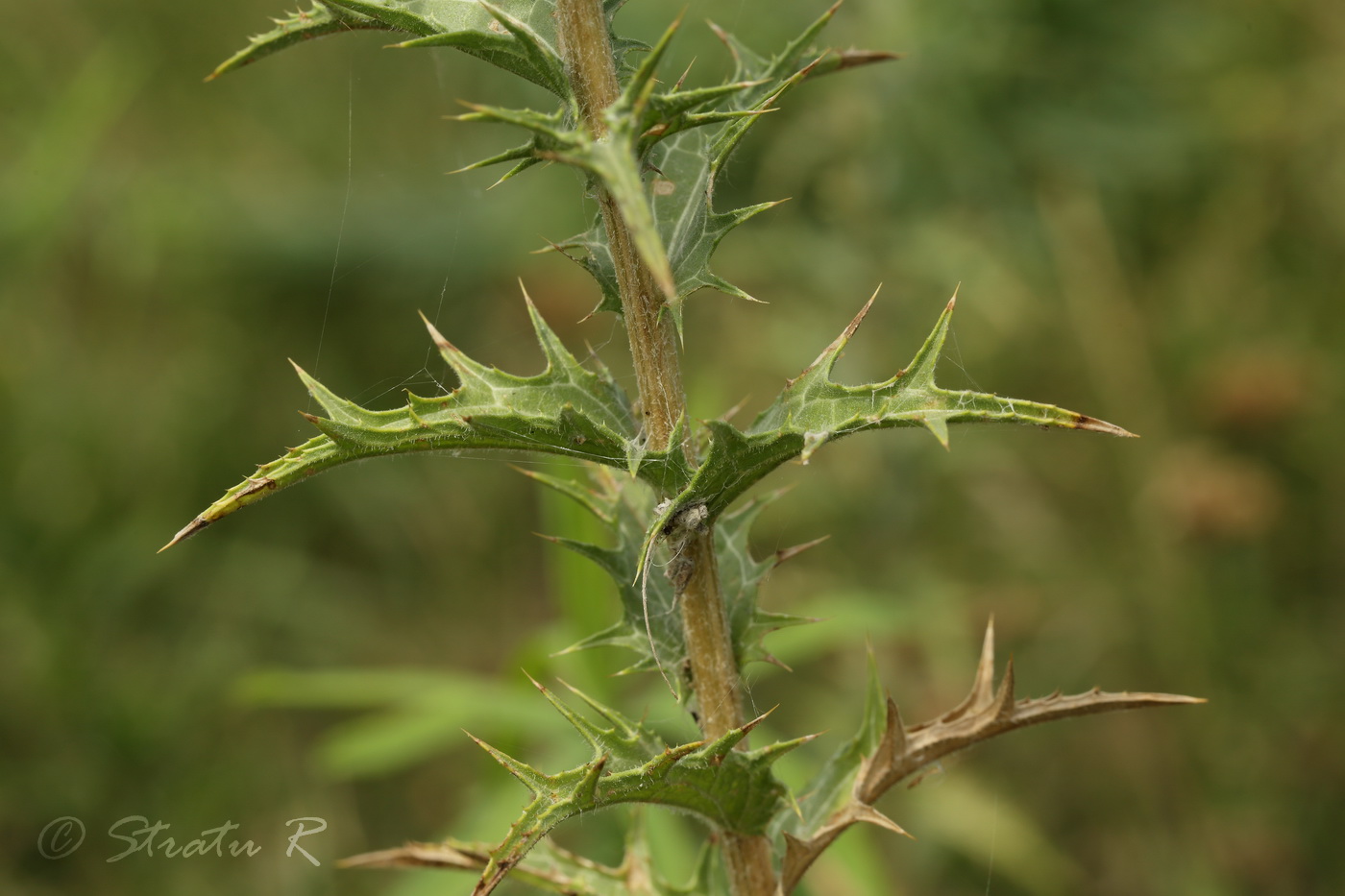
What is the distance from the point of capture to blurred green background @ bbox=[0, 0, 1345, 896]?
150 inches

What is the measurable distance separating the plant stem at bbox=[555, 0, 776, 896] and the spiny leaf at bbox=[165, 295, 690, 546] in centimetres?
5

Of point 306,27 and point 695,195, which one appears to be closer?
point 306,27

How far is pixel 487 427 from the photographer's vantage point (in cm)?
132

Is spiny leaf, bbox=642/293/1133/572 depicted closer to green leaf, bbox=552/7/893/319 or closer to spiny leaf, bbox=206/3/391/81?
green leaf, bbox=552/7/893/319

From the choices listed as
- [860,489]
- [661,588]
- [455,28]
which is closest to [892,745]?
[661,588]

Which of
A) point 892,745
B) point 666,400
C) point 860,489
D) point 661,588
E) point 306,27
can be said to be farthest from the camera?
point 860,489

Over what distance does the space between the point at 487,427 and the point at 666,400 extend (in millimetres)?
237

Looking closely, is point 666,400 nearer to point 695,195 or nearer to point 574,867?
point 695,195

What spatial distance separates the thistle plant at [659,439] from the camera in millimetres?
1237

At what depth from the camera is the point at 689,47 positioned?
428cm

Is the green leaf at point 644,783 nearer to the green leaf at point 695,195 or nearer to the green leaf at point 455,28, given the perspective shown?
the green leaf at point 695,195

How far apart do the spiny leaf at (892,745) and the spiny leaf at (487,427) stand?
51 centimetres

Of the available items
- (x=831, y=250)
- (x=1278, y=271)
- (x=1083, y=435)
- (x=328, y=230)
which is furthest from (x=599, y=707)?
(x=328, y=230)

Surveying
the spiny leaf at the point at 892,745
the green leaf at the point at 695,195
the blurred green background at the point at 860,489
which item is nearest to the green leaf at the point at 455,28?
the green leaf at the point at 695,195
